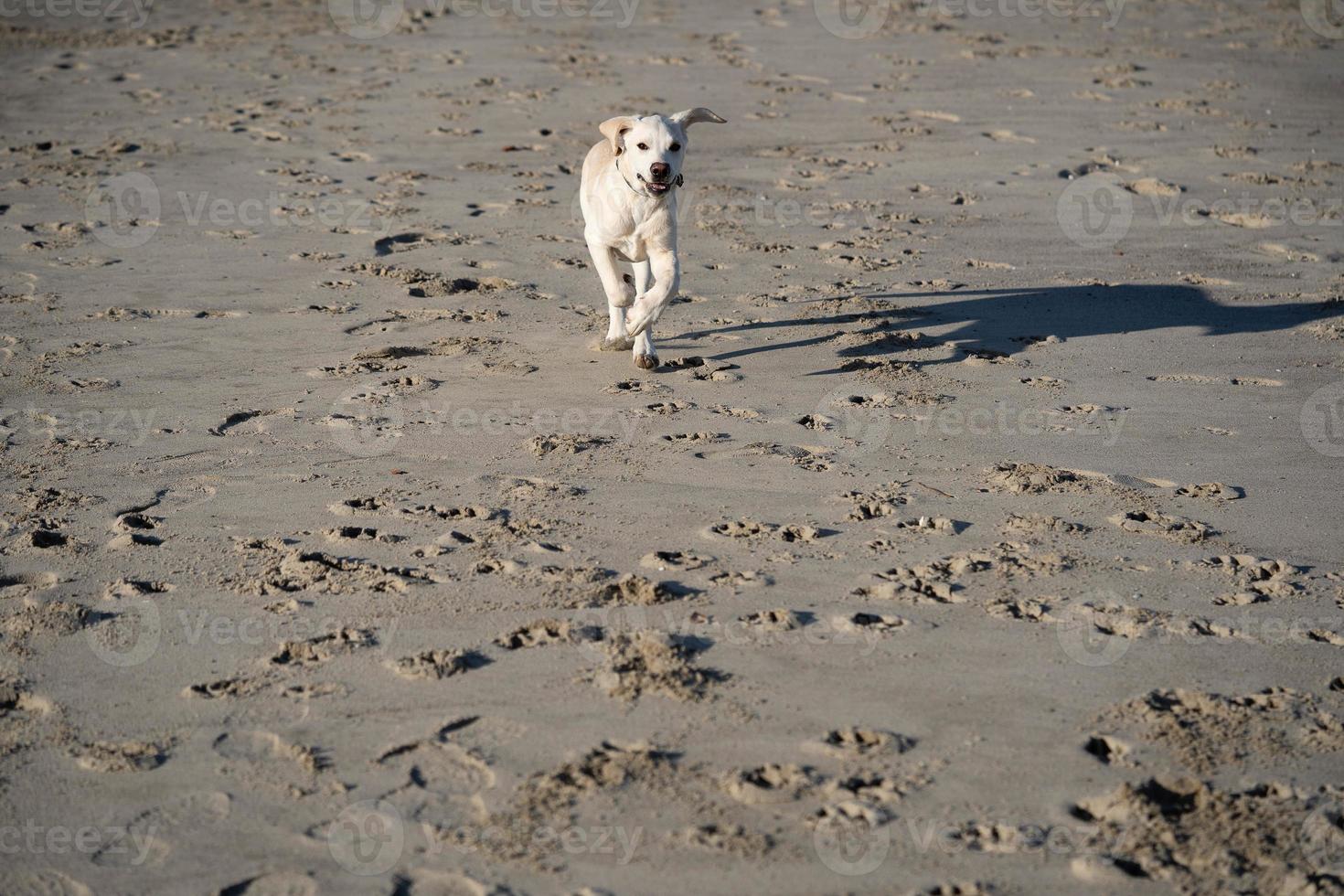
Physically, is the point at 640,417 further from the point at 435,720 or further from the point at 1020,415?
the point at 435,720

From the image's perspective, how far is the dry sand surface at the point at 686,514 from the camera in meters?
Result: 3.35
